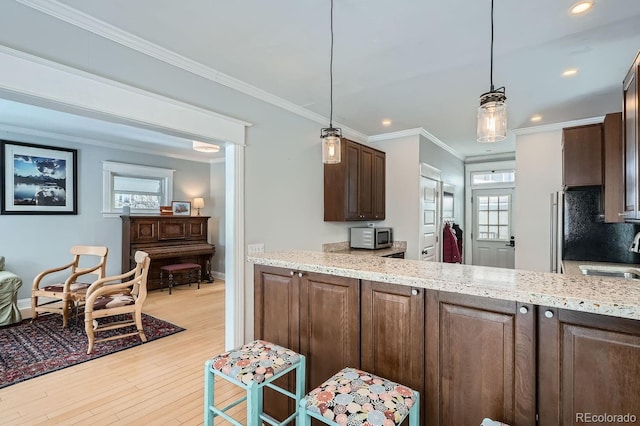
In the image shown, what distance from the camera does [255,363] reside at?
1520mm

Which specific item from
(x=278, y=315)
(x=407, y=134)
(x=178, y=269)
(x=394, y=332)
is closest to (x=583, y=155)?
(x=407, y=134)

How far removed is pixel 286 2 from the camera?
6.07ft

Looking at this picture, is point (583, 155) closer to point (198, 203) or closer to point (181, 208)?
point (198, 203)

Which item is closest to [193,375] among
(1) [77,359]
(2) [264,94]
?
(1) [77,359]

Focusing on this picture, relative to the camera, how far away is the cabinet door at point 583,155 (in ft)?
10.0

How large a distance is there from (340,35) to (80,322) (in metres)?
4.67

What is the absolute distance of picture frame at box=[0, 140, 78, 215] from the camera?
442 centimetres

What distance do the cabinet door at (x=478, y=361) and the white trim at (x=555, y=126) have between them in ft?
12.9

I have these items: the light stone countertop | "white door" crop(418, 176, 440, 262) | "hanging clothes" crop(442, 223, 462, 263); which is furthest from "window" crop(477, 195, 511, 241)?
the light stone countertop

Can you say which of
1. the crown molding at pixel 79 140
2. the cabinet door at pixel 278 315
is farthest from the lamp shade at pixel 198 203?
the cabinet door at pixel 278 315

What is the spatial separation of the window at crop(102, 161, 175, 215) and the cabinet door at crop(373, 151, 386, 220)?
13.9 feet

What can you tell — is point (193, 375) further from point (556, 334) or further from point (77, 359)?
point (556, 334)

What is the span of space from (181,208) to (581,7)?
251 inches

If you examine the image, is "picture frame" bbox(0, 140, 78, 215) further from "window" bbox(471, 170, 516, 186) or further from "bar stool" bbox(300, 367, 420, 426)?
"window" bbox(471, 170, 516, 186)
